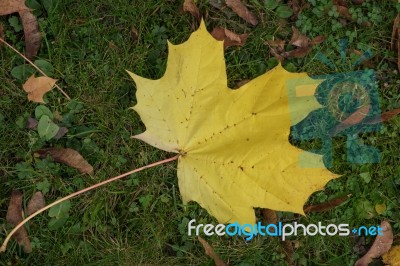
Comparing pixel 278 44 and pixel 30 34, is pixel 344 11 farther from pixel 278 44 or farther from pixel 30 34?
pixel 30 34

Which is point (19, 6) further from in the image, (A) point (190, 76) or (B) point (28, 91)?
(A) point (190, 76)

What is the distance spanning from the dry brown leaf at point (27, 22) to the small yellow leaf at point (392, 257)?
1.94 metres

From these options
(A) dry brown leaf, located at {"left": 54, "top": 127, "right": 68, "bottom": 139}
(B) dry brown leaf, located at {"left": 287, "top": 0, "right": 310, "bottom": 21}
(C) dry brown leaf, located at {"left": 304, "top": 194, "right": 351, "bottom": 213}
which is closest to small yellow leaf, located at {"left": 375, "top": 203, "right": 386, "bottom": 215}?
(C) dry brown leaf, located at {"left": 304, "top": 194, "right": 351, "bottom": 213}

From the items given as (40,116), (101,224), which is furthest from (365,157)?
(40,116)

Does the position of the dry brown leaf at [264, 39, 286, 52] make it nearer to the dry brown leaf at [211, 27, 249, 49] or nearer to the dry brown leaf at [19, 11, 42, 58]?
the dry brown leaf at [211, 27, 249, 49]

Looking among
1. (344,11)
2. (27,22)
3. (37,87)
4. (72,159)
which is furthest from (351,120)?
(27,22)

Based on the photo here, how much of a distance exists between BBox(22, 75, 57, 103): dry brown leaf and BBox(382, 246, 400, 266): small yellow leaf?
1.79 meters

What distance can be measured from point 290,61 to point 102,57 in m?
0.92

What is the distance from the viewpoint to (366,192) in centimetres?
246

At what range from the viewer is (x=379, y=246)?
243 cm

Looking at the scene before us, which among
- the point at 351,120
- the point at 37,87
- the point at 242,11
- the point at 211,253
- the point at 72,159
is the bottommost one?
the point at 211,253

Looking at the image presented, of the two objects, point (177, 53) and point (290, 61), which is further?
point (290, 61)

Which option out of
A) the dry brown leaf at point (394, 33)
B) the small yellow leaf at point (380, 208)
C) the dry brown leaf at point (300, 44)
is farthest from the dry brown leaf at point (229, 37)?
the small yellow leaf at point (380, 208)

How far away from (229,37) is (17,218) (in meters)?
1.32
